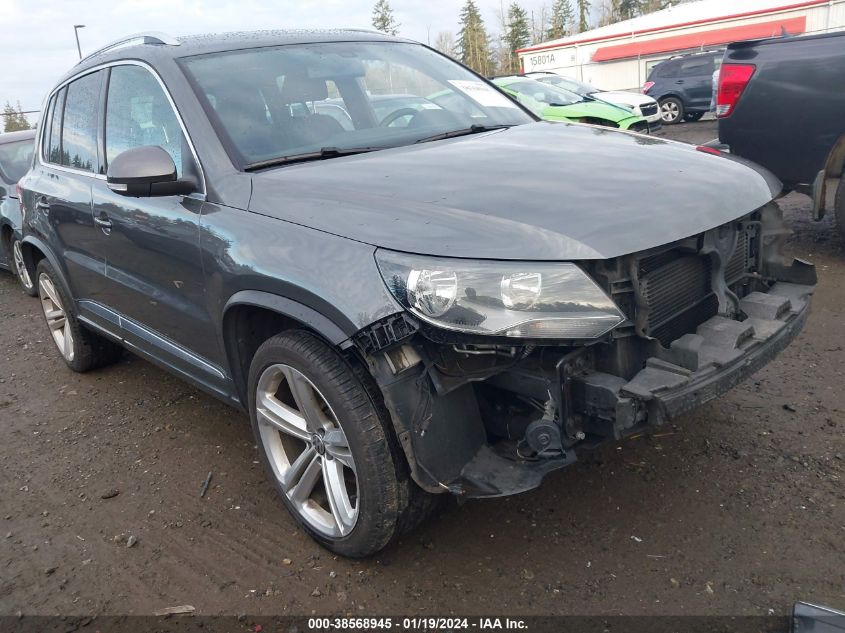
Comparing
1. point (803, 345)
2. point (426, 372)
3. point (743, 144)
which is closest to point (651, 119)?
point (743, 144)

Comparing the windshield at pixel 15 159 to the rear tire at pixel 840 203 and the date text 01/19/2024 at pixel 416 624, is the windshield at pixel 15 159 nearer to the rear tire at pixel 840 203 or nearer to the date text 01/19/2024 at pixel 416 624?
the date text 01/19/2024 at pixel 416 624

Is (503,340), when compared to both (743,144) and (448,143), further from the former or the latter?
(743,144)

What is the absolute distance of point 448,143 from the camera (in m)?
3.18

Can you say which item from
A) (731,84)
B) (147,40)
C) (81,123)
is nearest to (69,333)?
(81,123)

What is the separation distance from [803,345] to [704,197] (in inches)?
85.8

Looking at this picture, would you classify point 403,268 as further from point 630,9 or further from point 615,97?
point 630,9

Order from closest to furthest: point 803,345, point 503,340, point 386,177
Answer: point 503,340, point 386,177, point 803,345

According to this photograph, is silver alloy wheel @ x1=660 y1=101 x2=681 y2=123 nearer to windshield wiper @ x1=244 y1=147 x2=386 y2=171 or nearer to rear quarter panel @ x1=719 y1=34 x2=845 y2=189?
rear quarter panel @ x1=719 y1=34 x2=845 y2=189

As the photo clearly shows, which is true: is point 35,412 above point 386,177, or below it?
below

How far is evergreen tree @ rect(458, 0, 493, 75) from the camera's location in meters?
62.5

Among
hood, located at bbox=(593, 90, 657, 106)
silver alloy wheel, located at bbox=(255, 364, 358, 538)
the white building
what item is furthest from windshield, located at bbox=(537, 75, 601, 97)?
the white building

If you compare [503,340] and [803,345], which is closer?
[503,340]

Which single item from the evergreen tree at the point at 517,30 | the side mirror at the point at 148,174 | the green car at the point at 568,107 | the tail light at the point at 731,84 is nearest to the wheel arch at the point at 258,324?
the side mirror at the point at 148,174

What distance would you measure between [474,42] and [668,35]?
3159 cm
